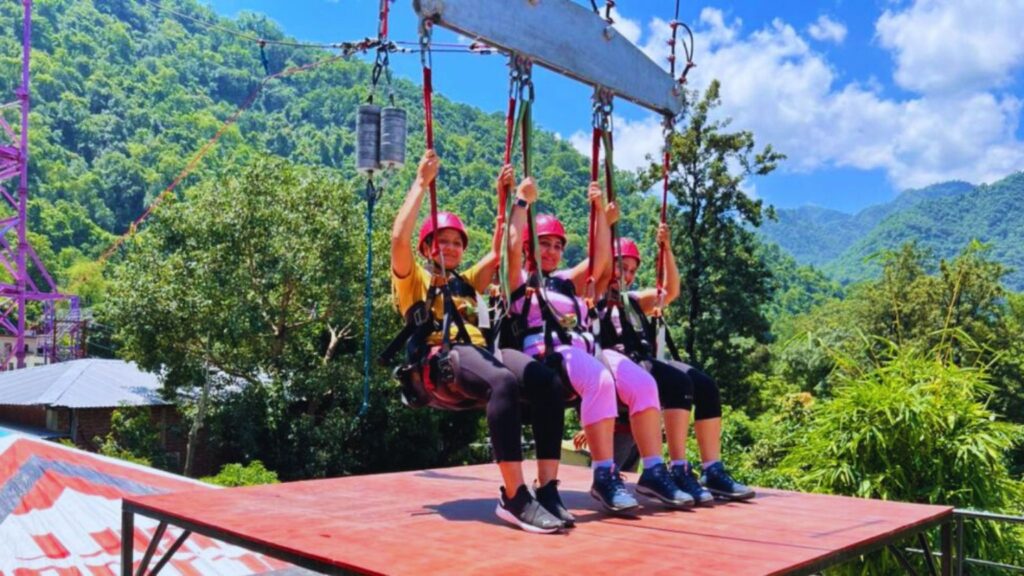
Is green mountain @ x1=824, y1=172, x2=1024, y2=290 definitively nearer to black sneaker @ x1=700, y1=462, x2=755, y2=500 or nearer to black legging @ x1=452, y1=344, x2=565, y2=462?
black sneaker @ x1=700, y1=462, x2=755, y2=500

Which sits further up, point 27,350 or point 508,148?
point 27,350

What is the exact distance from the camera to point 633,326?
3.65m

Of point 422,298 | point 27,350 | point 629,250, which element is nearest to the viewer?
point 422,298

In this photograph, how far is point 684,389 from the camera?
3.50m

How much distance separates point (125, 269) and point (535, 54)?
13.1 m

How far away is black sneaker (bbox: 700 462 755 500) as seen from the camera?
11.4 ft

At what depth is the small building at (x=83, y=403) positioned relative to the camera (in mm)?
16109

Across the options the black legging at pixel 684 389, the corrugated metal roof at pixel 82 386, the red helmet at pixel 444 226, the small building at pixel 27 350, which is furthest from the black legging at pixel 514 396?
the small building at pixel 27 350

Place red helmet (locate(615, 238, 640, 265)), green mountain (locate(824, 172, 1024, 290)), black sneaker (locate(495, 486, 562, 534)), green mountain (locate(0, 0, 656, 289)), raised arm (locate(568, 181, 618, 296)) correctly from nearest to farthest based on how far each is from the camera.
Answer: black sneaker (locate(495, 486, 562, 534)) → raised arm (locate(568, 181, 618, 296)) → red helmet (locate(615, 238, 640, 265)) → green mountain (locate(0, 0, 656, 289)) → green mountain (locate(824, 172, 1024, 290))

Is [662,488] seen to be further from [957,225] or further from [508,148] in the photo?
[957,225]

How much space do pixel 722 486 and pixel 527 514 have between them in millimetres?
1123

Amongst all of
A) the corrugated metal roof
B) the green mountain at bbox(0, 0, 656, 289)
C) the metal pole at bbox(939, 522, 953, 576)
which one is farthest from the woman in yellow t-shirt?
the green mountain at bbox(0, 0, 656, 289)

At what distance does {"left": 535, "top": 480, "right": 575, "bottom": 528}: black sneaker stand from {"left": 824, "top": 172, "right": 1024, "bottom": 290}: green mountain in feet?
442

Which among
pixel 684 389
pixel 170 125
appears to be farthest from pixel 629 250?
pixel 170 125
